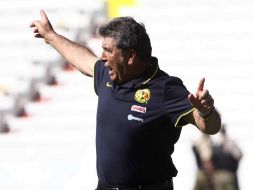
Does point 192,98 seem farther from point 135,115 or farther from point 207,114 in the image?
point 135,115

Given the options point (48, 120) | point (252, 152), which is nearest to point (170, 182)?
point (252, 152)

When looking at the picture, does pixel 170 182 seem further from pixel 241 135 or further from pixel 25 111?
pixel 25 111

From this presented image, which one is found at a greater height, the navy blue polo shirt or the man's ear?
the man's ear

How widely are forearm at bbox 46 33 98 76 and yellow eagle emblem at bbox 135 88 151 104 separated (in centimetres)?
61

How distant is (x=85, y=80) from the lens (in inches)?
488

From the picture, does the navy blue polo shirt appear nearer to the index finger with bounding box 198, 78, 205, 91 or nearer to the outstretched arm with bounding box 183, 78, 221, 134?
the outstretched arm with bounding box 183, 78, 221, 134

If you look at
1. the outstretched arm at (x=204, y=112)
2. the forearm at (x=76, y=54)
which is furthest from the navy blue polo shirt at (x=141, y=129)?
the forearm at (x=76, y=54)

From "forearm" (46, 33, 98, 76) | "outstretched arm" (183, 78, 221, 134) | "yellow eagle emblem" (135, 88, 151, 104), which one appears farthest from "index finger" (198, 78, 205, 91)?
"forearm" (46, 33, 98, 76)

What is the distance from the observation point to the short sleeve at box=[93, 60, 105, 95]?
556 cm

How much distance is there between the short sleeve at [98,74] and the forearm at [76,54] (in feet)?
0.30

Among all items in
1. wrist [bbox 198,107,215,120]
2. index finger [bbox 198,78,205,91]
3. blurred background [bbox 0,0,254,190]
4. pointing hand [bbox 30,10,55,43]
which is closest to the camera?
index finger [bbox 198,78,205,91]

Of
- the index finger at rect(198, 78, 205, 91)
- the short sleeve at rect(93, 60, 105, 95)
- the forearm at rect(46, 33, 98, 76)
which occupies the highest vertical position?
the forearm at rect(46, 33, 98, 76)

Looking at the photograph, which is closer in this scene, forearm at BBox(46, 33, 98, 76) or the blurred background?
forearm at BBox(46, 33, 98, 76)

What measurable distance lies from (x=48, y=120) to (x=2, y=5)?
2.43 meters
